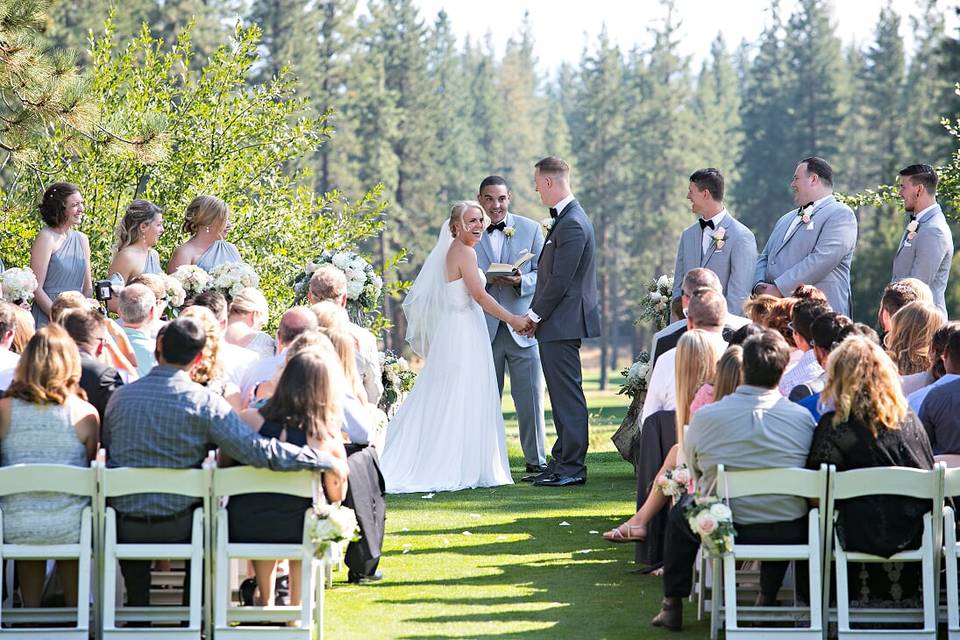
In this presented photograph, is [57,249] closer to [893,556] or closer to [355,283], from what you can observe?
[355,283]

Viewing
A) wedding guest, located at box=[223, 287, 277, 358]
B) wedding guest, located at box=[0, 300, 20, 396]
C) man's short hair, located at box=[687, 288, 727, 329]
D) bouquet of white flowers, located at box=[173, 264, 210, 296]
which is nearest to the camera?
wedding guest, located at box=[0, 300, 20, 396]

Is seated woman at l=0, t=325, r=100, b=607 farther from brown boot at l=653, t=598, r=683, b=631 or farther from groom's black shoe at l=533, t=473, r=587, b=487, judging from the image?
groom's black shoe at l=533, t=473, r=587, b=487

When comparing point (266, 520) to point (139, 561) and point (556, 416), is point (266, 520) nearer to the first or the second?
point (139, 561)

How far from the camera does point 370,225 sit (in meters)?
14.3

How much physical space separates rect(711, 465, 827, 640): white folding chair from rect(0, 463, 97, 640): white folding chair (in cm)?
242

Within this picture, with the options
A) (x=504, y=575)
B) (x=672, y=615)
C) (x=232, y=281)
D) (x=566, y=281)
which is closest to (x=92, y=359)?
(x=504, y=575)

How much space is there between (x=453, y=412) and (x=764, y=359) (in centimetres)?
469

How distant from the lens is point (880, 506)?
5176 millimetres

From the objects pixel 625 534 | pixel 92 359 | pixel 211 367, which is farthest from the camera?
pixel 625 534

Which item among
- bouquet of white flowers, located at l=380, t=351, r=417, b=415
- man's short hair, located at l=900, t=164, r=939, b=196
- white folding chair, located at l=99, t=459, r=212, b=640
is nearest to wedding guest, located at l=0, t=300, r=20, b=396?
white folding chair, located at l=99, t=459, r=212, b=640

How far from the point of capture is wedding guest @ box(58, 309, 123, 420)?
5.87 m

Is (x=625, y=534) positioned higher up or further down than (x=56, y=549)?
further down

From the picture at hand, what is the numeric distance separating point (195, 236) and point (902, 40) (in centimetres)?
5941

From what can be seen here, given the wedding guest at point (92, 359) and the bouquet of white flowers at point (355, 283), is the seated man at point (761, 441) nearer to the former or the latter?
the wedding guest at point (92, 359)
